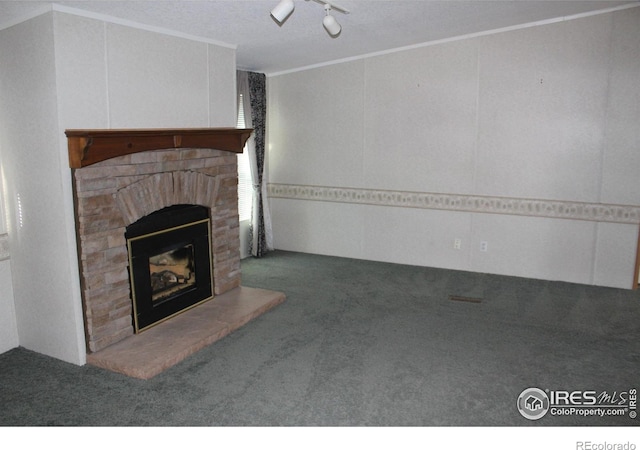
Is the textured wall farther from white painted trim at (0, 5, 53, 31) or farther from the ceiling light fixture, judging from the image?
white painted trim at (0, 5, 53, 31)

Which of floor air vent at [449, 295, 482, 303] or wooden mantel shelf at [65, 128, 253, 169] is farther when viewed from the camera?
floor air vent at [449, 295, 482, 303]

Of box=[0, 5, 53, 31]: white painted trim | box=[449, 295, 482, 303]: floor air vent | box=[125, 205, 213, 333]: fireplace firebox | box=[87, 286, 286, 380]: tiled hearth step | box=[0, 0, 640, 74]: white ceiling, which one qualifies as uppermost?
box=[0, 0, 640, 74]: white ceiling

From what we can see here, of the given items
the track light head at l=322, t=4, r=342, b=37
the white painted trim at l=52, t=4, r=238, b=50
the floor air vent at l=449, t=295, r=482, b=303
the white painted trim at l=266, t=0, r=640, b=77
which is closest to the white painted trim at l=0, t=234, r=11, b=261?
the white painted trim at l=52, t=4, r=238, b=50

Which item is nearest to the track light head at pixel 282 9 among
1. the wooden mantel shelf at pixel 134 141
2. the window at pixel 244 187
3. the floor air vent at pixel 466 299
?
the wooden mantel shelf at pixel 134 141

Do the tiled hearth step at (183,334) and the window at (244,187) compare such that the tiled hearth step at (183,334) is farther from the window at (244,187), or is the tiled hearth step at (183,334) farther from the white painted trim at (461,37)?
the white painted trim at (461,37)

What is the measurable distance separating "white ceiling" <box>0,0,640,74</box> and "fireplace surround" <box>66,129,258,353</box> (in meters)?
0.76

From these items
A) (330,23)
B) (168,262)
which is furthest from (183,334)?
(330,23)

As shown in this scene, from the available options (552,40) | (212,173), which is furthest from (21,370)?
(552,40)

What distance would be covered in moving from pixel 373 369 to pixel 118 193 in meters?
2.06

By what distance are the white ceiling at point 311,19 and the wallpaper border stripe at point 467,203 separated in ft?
5.24

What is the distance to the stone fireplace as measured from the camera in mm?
3137

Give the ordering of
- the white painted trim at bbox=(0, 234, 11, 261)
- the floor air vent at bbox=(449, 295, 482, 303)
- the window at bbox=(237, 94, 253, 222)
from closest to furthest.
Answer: the white painted trim at bbox=(0, 234, 11, 261)
the floor air vent at bbox=(449, 295, 482, 303)
the window at bbox=(237, 94, 253, 222)

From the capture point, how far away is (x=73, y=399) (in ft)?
9.33

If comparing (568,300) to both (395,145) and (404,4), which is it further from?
(404,4)
